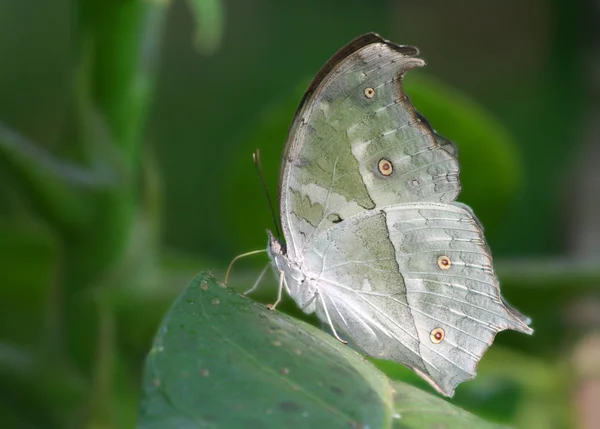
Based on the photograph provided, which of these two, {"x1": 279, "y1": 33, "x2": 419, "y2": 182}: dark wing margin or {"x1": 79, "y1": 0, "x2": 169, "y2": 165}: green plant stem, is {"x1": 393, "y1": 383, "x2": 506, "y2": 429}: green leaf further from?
{"x1": 79, "y1": 0, "x2": 169, "y2": 165}: green plant stem

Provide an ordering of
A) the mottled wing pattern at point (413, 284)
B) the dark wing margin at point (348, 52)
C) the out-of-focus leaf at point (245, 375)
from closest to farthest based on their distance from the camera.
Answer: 1. the out-of-focus leaf at point (245, 375)
2. the dark wing margin at point (348, 52)
3. the mottled wing pattern at point (413, 284)

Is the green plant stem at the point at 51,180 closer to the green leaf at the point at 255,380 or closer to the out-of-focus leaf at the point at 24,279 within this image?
the out-of-focus leaf at the point at 24,279

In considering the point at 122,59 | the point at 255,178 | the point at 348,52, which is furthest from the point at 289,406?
the point at 255,178

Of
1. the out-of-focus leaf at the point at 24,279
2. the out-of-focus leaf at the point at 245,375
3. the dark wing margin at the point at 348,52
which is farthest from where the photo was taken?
the out-of-focus leaf at the point at 24,279

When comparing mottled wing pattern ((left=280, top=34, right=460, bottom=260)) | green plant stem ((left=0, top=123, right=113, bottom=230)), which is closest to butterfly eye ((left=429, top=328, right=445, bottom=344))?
mottled wing pattern ((left=280, top=34, right=460, bottom=260))

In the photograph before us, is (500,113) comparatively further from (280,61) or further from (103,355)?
(103,355)

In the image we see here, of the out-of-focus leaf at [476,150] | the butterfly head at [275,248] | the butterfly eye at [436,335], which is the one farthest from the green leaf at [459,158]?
the butterfly eye at [436,335]

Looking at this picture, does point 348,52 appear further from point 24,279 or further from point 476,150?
point 24,279
